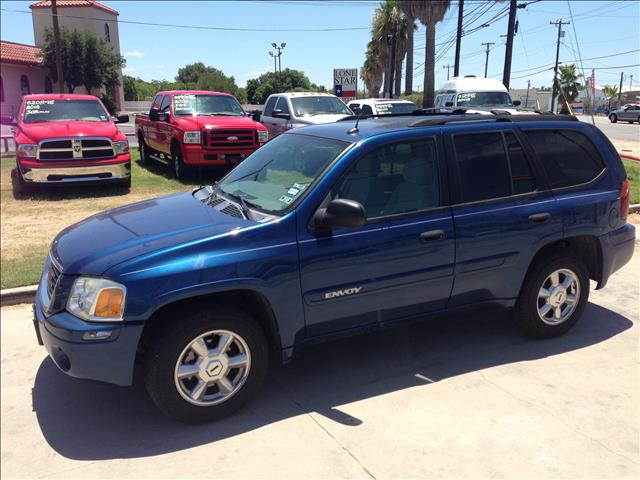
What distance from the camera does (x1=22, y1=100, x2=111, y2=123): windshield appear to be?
404 inches

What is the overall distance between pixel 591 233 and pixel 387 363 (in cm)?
200

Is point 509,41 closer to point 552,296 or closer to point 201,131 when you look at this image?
point 201,131

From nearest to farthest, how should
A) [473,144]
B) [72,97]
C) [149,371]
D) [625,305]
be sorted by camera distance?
[149,371], [473,144], [625,305], [72,97]

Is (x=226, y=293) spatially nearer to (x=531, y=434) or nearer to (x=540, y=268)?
(x=531, y=434)

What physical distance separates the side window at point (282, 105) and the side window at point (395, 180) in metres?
9.74

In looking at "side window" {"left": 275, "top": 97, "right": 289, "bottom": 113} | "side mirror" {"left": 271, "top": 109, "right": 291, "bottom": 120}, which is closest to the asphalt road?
"side mirror" {"left": 271, "top": 109, "right": 291, "bottom": 120}

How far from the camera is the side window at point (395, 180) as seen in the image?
3705mm

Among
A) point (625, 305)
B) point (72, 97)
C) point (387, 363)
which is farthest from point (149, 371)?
point (72, 97)

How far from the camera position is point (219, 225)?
3.42 meters

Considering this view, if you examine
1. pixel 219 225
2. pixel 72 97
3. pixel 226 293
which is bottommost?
pixel 226 293

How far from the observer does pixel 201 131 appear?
444 inches

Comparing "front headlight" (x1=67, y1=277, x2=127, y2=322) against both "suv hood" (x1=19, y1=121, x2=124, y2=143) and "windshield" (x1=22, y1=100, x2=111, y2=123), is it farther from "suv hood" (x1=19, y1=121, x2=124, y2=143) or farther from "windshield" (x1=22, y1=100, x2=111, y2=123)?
"windshield" (x1=22, y1=100, x2=111, y2=123)

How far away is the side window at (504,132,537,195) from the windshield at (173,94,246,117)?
9086mm

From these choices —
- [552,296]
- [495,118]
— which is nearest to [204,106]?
[495,118]
